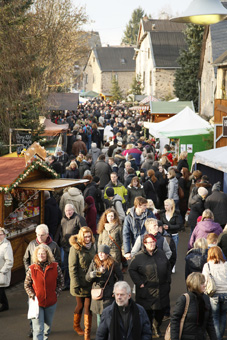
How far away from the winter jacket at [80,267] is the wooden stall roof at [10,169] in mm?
2342

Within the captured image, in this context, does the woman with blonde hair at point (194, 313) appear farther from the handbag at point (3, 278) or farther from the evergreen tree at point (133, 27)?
the evergreen tree at point (133, 27)

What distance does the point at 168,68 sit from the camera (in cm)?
5056

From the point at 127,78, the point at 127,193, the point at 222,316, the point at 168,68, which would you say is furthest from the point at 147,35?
the point at 222,316

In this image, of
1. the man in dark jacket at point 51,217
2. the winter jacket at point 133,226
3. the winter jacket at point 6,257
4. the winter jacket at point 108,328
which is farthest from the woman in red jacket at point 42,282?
the man in dark jacket at point 51,217

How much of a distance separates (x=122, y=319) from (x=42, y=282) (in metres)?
1.80

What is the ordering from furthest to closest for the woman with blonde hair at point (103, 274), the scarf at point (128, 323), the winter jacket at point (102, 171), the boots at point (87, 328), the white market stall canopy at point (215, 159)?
1. the winter jacket at point (102, 171)
2. the white market stall canopy at point (215, 159)
3. the boots at point (87, 328)
4. the woman with blonde hair at point (103, 274)
5. the scarf at point (128, 323)

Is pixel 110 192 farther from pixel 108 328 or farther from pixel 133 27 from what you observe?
pixel 133 27

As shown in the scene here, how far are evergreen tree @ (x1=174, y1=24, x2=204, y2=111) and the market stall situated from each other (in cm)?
3009

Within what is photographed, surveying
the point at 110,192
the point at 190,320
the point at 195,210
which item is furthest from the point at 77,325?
the point at 195,210

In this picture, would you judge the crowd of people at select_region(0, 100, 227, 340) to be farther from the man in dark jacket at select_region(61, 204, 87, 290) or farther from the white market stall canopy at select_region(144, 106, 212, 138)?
the white market stall canopy at select_region(144, 106, 212, 138)

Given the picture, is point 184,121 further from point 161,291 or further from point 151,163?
point 161,291

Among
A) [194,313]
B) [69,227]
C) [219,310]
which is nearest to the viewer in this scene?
[194,313]

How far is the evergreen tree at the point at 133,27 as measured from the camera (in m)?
132

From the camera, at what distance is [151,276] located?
6.88m
